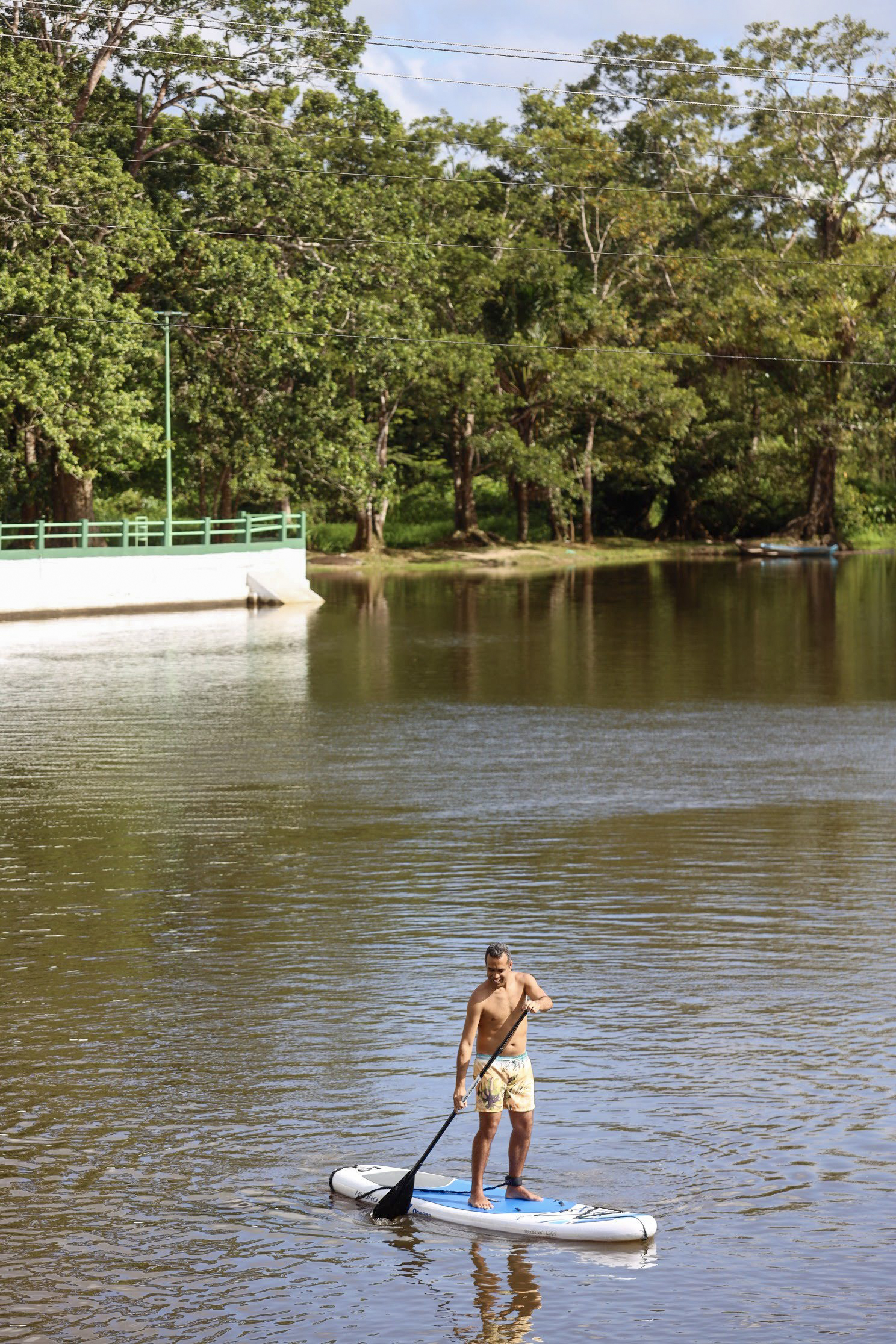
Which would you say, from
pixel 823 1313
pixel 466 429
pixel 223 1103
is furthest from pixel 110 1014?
pixel 466 429

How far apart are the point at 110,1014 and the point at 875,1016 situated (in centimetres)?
480

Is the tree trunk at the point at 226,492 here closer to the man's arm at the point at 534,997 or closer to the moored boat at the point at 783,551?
the moored boat at the point at 783,551

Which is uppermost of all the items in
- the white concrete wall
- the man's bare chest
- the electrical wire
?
the electrical wire

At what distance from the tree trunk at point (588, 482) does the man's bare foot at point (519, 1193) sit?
69494 mm

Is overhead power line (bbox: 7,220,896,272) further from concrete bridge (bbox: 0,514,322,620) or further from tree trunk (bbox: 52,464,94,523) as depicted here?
concrete bridge (bbox: 0,514,322,620)

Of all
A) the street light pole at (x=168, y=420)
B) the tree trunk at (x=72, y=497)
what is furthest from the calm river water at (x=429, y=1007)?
the tree trunk at (x=72, y=497)

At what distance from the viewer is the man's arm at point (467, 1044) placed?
812 centimetres

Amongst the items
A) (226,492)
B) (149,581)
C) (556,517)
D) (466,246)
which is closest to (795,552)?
(556,517)

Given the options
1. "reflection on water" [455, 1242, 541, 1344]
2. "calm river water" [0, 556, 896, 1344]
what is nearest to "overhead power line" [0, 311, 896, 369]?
"calm river water" [0, 556, 896, 1344]

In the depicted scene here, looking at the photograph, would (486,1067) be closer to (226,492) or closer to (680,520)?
(226,492)

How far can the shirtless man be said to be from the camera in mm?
8203

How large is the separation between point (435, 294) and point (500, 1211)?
65.3 m

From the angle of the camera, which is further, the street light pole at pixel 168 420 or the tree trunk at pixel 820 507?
the tree trunk at pixel 820 507

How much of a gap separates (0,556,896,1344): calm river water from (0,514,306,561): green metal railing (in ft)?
72.7
